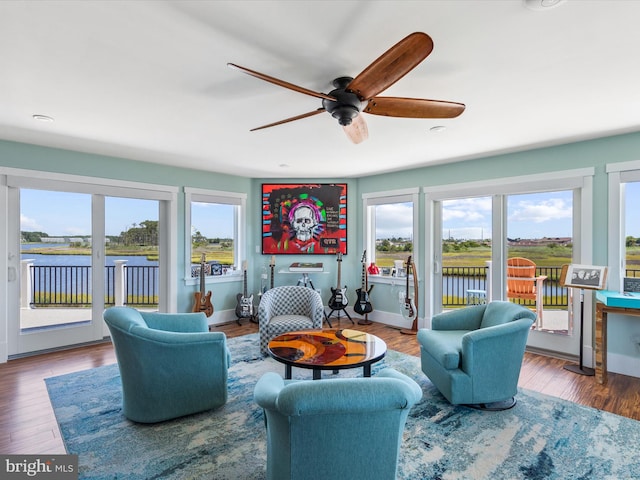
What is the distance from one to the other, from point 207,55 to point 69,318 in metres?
4.01

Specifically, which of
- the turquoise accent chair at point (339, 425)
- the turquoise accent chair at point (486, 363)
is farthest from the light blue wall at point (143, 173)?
the turquoise accent chair at point (339, 425)

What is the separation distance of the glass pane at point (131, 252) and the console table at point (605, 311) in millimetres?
5444

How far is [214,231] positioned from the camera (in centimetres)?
557

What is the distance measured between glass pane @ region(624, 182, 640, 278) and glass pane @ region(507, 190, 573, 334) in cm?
50

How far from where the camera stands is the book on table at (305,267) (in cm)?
545

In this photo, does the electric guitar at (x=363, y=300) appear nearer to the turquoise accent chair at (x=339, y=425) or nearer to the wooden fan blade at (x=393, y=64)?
the wooden fan blade at (x=393, y=64)

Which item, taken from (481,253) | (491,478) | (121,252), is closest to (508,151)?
(481,253)

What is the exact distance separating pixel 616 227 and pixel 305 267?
397 cm

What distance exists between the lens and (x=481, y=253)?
4621mm

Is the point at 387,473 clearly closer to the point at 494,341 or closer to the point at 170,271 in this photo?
the point at 494,341

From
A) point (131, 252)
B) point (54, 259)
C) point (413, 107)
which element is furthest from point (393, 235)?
point (54, 259)

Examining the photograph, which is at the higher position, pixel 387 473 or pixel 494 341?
pixel 494 341

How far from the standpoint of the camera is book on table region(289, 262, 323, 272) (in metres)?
5.45

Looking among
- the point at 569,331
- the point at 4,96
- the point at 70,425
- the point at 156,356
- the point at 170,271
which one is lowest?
the point at 70,425
